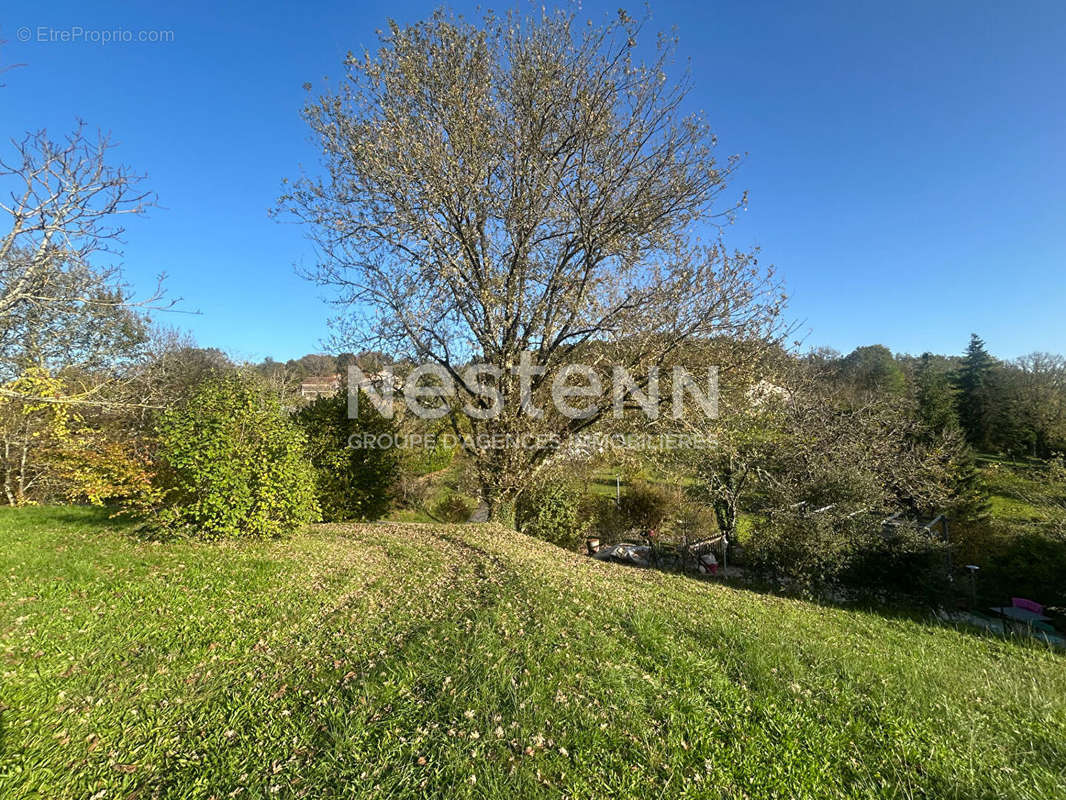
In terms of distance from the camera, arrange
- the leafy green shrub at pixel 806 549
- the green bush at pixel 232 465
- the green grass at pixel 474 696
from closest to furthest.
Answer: the green grass at pixel 474 696 → the green bush at pixel 232 465 → the leafy green shrub at pixel 806 549

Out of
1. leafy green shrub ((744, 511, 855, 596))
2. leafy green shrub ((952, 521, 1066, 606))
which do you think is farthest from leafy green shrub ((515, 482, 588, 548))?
leafy green shrub ((952, 521, 1066, 606))

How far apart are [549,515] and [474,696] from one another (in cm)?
1085

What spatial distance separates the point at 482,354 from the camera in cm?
977

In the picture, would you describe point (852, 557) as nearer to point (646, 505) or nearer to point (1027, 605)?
point (1027, 605)

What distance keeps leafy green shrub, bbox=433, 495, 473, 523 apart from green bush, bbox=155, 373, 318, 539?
11.0 metres

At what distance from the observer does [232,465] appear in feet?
24.1

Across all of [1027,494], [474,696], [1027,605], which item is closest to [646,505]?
[1027,605]

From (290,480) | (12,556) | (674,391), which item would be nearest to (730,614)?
(674,391)

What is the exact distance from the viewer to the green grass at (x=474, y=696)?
2.56 m

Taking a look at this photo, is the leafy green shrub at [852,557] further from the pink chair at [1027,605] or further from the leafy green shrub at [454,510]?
the leafy green shrub at [454,510]

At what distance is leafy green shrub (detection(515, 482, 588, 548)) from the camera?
13836 mm

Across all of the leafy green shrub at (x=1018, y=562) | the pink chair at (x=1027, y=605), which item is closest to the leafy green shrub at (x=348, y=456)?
the leafy green shrub at (x=1018, y=562)

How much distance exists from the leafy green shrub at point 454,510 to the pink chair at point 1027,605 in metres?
16.5

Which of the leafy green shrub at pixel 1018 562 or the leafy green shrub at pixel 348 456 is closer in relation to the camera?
the leafy green shrub at pixel 1018 562
